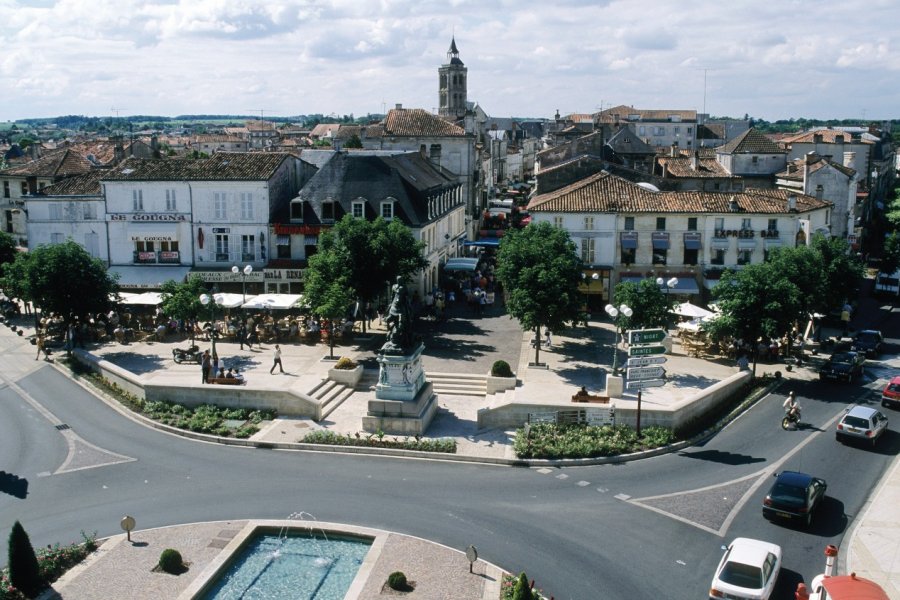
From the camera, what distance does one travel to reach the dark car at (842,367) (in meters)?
40.3

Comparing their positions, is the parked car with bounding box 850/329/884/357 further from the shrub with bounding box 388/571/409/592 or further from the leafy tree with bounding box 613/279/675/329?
the shrub with bounding box 388/571/409/592

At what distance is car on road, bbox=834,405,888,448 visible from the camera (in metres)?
31.4

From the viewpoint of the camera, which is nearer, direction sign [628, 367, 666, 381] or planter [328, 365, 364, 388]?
direction sign [628, 367, 666, 381]

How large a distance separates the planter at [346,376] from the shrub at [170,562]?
16.9 meters

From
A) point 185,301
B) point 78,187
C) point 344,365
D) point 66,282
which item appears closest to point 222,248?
point 78,187

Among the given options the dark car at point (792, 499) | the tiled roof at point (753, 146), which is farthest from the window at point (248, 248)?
the tiled roof at point (753, 146)

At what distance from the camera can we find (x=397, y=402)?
32.4 metres

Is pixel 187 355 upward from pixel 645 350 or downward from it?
downward

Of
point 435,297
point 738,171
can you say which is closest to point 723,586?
point 435,297

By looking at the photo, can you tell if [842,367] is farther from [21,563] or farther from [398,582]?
[21,563]

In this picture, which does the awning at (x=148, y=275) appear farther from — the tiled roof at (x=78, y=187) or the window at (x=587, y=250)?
the window at (x=587, y=250)

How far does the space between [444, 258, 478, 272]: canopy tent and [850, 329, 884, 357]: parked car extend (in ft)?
85.0

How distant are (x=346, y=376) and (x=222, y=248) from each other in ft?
64.0

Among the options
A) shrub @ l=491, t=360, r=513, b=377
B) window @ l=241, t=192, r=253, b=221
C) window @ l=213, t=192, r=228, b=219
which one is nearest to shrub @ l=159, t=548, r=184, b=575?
shrub @ l=491, t=360, r=513, b=377
